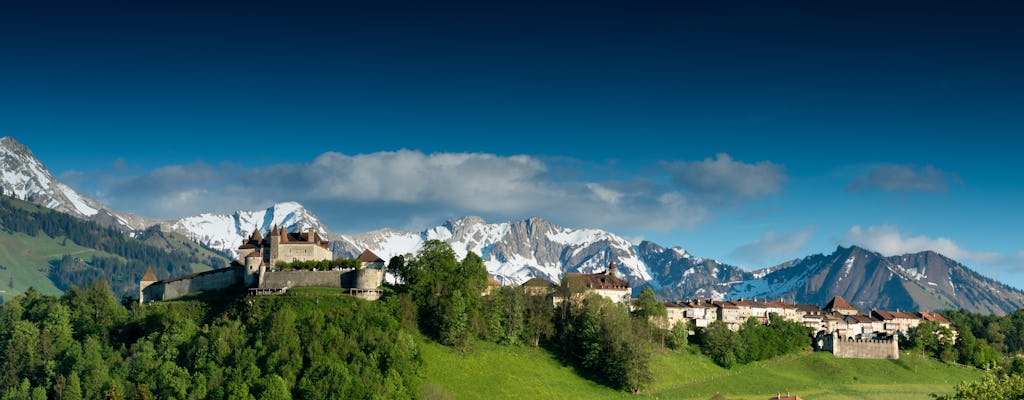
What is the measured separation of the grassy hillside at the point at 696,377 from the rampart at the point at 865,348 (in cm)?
261

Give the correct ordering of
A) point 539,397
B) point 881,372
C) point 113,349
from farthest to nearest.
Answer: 1. point 881,372
2. point 113,349
3. point 539,397

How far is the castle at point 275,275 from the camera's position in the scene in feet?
475

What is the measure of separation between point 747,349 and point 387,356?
81500mm

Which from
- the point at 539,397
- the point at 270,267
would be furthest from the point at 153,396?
the point at 539,397

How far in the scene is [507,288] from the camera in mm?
157375

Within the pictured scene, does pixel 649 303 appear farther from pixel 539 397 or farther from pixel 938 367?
pixel 938 367

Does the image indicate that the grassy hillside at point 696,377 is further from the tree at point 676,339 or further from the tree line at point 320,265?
the tree line at point 320,265

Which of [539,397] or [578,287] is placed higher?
[578,287]

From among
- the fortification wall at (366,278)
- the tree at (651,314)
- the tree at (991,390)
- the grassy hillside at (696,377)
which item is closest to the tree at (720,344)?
the grassy hillside at (696,377)

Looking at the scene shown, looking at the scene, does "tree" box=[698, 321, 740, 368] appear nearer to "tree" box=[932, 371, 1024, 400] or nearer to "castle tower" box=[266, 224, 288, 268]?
"castle tower" box=[266, 224, 288, 268]

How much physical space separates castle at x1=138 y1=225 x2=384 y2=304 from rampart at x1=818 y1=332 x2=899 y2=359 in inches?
3865

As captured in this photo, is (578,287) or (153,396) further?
(578,287)

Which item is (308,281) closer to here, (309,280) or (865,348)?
(309,280)

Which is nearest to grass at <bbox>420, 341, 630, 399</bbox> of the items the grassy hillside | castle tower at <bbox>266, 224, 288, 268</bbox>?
the grassy hillside
